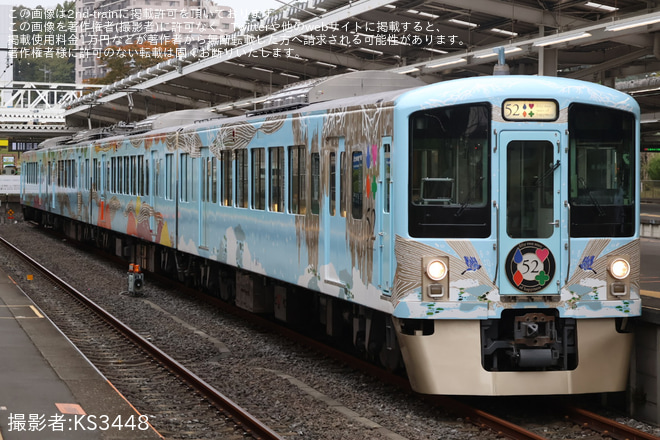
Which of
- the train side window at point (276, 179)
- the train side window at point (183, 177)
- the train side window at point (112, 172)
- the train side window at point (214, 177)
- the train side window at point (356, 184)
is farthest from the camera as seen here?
the train side window at point (112, 172)

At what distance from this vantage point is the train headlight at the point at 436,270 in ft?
28.9

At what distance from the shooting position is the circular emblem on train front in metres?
8.93

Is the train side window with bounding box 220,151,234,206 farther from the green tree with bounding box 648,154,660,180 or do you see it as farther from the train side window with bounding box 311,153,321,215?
the green tree with bounding box 648,154,660,180

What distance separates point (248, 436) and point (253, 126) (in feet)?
18.9

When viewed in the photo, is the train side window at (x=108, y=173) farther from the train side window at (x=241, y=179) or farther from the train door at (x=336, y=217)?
the train door at (x=336, y=217)

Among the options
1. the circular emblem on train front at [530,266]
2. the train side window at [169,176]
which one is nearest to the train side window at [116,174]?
the train side window at [169,176]

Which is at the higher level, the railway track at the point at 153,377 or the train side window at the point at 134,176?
the train side window at the point at 134,176

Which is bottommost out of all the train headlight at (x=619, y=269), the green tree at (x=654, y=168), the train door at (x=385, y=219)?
the train headlight at (x=619, y=269)

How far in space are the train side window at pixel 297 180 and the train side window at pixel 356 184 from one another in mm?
1528

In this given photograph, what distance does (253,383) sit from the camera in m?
11.0

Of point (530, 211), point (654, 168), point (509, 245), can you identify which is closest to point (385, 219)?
point (509, 245)

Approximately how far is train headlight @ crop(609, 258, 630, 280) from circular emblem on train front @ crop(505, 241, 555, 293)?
564 mm

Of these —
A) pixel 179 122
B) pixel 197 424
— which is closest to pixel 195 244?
pixel 179 122

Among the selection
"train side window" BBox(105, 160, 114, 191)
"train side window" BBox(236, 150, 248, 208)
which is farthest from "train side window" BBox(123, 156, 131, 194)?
"train side window" BBox(236, 150, 248, 208)
